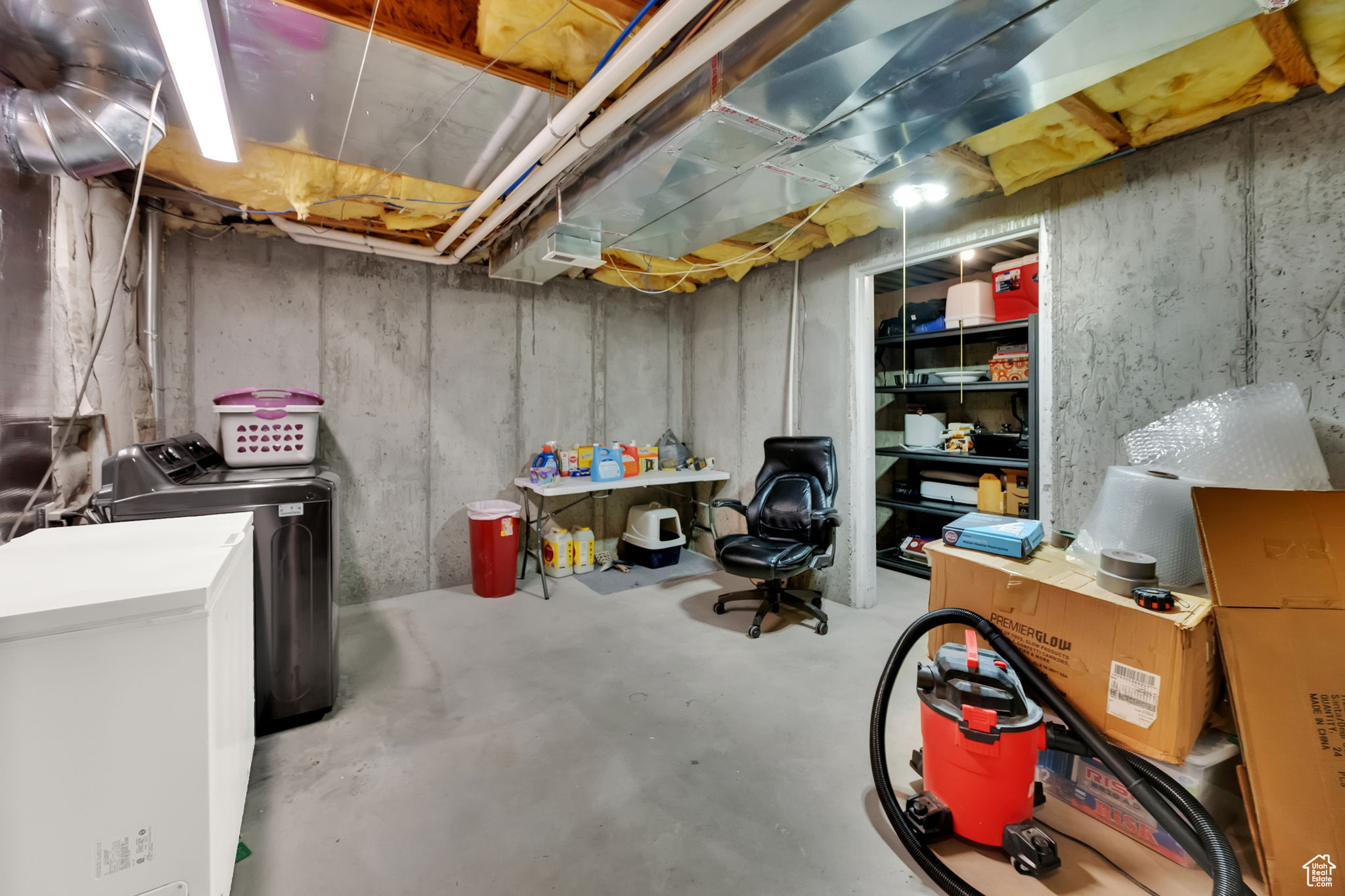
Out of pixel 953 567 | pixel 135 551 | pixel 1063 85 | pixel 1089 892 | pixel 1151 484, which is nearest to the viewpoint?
pixel 135 551

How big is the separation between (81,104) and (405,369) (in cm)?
201

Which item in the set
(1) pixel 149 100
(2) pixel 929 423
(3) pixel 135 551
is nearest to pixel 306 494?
(3) pixel 135 551

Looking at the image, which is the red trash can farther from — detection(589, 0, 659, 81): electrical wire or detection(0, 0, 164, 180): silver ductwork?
detection(589, 0, 659, 81): electrical wire

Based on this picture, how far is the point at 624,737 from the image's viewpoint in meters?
2.03

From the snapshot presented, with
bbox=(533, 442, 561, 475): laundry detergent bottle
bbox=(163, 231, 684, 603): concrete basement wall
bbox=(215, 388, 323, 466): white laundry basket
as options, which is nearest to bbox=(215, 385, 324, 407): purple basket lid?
bbox=(215, 388, 323, 466): white laundry basket

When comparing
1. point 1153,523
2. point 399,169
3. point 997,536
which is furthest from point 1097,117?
point 399,169

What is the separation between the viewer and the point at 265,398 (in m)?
2.52

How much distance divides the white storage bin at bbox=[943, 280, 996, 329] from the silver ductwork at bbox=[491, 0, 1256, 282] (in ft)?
6.03

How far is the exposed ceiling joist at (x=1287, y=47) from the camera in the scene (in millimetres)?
1450

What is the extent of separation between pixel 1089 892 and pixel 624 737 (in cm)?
146

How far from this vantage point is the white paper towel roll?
5.35ft

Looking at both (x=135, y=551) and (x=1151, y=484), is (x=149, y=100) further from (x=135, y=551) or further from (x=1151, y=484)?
(x=1151, y=484)

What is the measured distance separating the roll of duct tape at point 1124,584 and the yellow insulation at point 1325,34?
5.39ft

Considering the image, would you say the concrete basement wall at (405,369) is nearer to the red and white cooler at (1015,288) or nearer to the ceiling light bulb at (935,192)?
the ceiling light bulb at (935,192)
